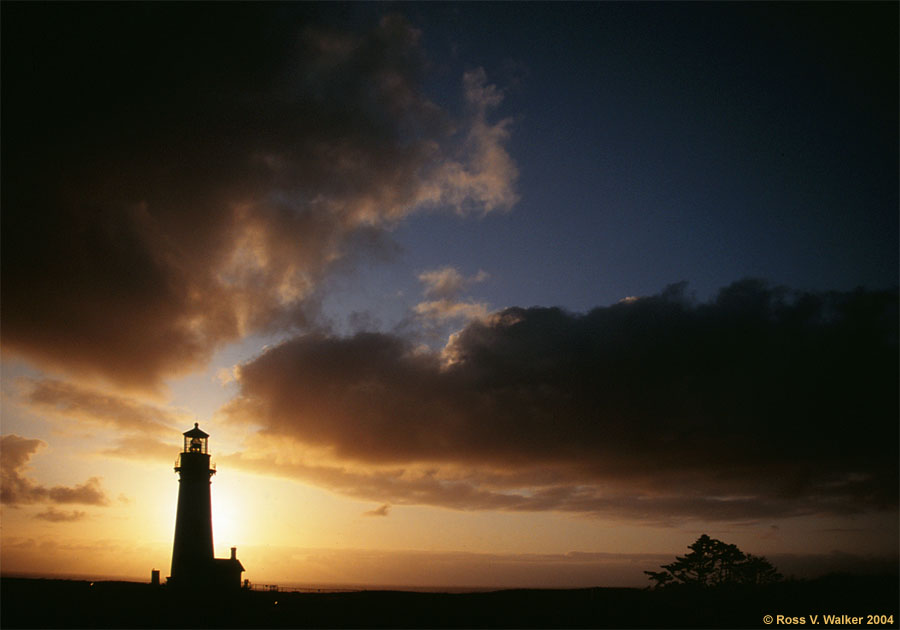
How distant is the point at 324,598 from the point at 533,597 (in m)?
11.9

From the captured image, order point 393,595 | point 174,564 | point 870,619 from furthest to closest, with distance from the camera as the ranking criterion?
point 174,564 → point 393,595 → point 870,619

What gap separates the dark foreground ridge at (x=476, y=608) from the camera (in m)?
29.3

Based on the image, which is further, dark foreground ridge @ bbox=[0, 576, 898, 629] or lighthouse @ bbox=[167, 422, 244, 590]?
lighthouse @ bbox=[167, 422, 244, 590]

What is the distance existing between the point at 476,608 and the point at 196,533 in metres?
25.0

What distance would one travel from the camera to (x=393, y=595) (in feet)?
108

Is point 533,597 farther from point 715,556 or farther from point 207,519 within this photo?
point 207,519

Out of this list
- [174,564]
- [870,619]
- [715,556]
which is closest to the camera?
[870,619]

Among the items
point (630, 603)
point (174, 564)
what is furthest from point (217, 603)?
point (630, 603)

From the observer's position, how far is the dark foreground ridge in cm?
2927

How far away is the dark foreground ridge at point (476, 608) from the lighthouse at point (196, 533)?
31.2 feet

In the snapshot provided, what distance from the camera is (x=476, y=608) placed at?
30922mm

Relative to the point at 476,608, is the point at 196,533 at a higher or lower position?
higher

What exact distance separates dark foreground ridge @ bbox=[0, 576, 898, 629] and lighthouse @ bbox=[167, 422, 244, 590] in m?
9.51

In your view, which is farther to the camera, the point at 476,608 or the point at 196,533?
the point at 196,533
